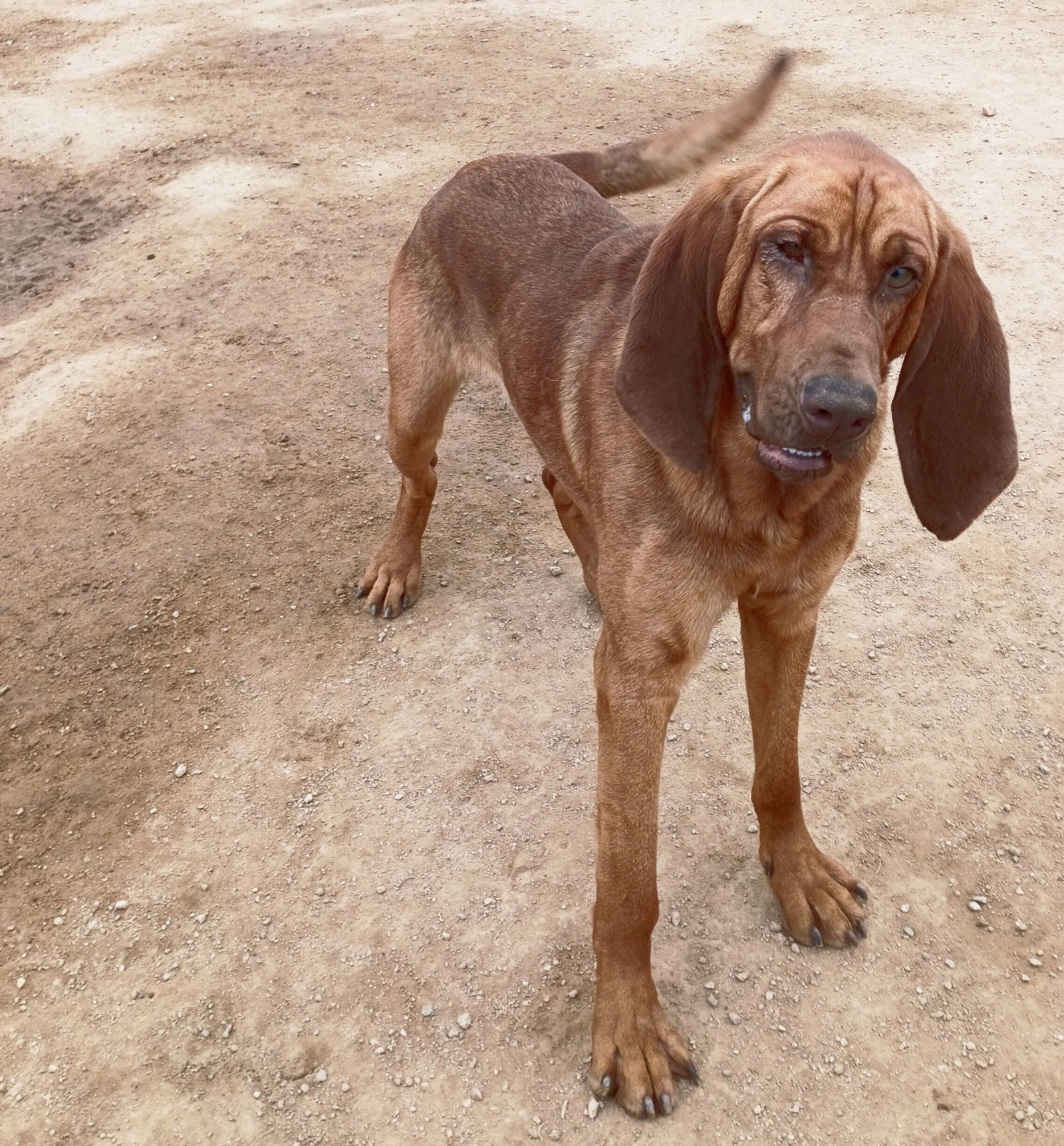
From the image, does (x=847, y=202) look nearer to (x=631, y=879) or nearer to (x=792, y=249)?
(x=792, y=249)

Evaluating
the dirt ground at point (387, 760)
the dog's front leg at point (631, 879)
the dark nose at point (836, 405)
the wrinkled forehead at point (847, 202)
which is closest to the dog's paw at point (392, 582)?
the dirt ground at point (387, 760)

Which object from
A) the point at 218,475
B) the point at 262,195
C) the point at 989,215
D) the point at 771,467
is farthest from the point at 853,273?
the point at 262,195

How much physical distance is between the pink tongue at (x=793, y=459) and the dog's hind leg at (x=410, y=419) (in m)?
2.09

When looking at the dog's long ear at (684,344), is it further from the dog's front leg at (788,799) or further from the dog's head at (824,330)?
the dog's front leg at (788,799)

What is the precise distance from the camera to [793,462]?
102 inches

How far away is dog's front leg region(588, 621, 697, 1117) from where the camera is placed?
295 centimetres

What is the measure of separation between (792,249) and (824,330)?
0.27 meters

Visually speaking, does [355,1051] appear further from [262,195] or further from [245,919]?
[262,195]

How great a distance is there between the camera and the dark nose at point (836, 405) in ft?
7.64

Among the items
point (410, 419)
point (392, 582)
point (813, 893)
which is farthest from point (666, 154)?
point (813, 893)

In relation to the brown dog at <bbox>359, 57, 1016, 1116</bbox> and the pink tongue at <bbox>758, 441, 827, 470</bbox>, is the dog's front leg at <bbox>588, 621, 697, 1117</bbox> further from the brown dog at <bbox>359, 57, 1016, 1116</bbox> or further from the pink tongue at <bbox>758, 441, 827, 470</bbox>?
the pink tongue at <bbox>758, 441, 827, 470</bbox>

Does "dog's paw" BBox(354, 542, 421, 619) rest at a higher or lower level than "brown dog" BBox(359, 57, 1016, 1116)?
lower

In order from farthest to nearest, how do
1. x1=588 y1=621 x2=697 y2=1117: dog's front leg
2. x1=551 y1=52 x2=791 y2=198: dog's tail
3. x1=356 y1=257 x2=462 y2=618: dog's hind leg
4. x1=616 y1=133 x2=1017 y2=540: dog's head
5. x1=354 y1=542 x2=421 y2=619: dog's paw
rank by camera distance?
x1=354 y1=542 x2=421 y2=619: dog's paw → x1=356 y1=257 x2=462 y2=618: dog's hind leg → x1=551 y1=52 x2=791 y2=198: dog's tail → x1=588 y1=621 x2=697 y2=1117: dog's front leg → x1=616 y1=133 x2=1017 y2=540: dog's head

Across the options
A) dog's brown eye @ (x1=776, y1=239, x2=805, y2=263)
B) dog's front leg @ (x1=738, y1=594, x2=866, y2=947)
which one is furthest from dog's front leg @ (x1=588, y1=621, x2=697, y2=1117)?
dog's brown eye @ (x1=776, y1=239, x2=805, y2=263)
